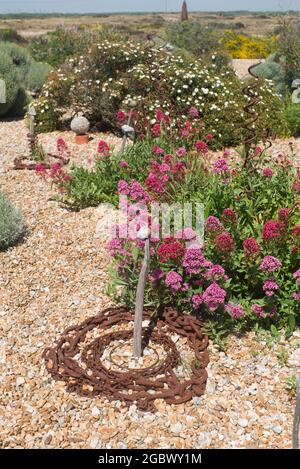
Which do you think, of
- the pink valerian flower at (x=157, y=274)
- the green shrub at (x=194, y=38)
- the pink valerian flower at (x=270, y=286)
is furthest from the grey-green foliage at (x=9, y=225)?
the green shrub at (x=194, y=38)

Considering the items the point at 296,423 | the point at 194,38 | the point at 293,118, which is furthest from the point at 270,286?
the point at 194,38

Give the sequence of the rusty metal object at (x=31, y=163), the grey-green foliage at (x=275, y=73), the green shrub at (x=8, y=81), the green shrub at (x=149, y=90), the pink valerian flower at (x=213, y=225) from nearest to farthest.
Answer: the pink valerian flower at (x=213, y=225) → the rusty metal object at (x=31, y=163) → the green shrub at (x=149, y=90) → the green shrub at (x=8, y=81) → the grey-green foliage at (x=275, y=73)

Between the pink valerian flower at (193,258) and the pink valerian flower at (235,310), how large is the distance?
36cm

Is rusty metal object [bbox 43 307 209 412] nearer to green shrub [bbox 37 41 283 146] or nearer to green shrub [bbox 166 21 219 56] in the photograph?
green shrub [bbox 37 41 283 146]

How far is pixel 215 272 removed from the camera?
330cm

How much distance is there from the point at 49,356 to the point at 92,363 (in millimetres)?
338

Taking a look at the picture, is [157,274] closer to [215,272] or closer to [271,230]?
[215,272]

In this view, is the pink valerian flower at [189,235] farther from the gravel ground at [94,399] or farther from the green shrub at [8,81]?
the green shrub at [8,81]

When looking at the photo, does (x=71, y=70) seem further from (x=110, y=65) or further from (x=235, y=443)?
(x=235, y=443)

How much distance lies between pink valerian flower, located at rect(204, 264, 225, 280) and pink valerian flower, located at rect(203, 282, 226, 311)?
0.20ft

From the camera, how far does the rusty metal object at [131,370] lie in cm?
309

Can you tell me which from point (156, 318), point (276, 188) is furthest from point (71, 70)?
point (156, 318)

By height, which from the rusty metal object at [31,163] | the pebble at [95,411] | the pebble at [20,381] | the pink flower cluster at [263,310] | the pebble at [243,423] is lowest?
the pebble at [20,381]
